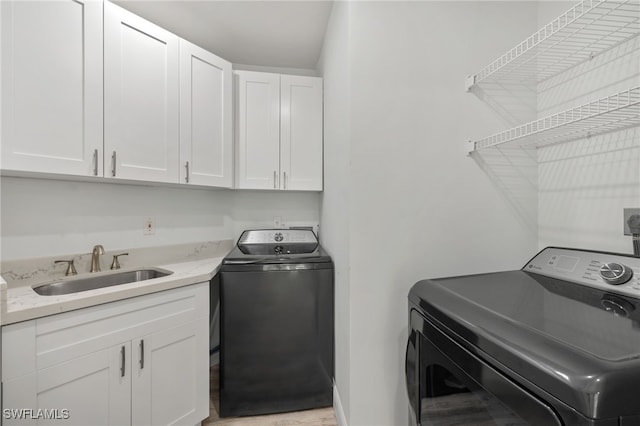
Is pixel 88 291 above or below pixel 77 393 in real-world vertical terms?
above

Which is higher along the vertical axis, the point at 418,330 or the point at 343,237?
the point at 343,237

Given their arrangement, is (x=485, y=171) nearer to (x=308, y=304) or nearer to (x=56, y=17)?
(x=308, y=304)

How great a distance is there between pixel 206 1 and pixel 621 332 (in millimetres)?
2328

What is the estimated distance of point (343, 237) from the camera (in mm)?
1478

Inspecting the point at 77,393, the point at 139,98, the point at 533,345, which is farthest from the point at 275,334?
the point at 139,98

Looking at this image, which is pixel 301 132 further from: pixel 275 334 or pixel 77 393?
pixel 77 393

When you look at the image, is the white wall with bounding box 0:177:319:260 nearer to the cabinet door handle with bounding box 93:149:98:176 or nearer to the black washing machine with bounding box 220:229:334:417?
the cabinet door handle with bounding box 93:149:98:176

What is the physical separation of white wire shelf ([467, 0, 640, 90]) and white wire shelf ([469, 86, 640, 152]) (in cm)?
26

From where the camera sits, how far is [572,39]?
123cm

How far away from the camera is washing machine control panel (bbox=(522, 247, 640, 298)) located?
2.86 feet

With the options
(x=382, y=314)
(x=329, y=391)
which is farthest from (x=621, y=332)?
(x=329, y=391)

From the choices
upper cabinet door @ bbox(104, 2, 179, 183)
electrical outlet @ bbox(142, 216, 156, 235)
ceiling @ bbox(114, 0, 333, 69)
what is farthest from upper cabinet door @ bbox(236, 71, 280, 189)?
electrical outlet @ bbox(142, 216, 156, 235)

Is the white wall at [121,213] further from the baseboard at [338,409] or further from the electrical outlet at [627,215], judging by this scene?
the electrical outlet at [627,215]

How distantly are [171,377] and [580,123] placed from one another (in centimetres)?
222
